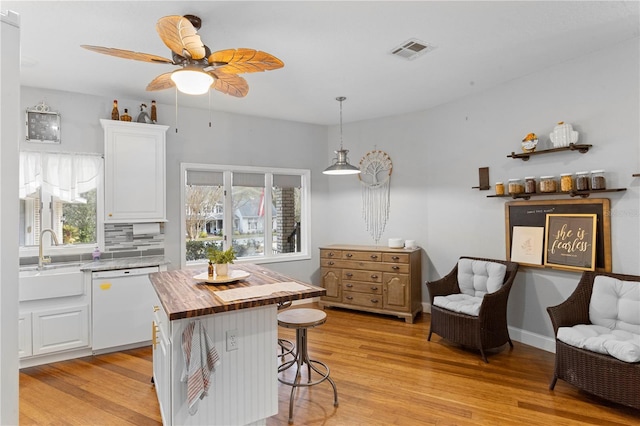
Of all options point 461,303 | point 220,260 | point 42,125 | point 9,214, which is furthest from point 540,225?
point 42,125

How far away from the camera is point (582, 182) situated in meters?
3.18

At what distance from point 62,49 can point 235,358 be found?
118 inches

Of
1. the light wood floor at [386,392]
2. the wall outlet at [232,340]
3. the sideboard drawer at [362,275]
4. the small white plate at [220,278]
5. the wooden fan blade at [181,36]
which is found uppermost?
the wooden fan blade at [181,36]

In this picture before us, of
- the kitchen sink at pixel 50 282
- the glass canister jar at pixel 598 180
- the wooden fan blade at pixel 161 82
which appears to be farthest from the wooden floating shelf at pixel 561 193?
the kitchen sink at pixel 50 282

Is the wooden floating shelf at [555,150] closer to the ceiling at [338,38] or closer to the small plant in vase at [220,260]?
the ceiling at [338,38]

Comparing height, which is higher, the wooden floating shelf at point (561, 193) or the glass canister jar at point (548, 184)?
the glass canister jar at point (548, 184)

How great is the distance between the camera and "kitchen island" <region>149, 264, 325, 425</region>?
2.01 metres

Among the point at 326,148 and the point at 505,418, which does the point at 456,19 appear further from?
the point at 326,148

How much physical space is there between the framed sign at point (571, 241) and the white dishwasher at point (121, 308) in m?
4.21

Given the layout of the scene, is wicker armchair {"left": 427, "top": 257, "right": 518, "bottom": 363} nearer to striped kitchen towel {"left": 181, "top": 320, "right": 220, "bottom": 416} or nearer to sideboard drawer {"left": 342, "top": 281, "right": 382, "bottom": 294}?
sideboard drawer {"left": 342, "top": 281, "right": 382, "bottom": 294}

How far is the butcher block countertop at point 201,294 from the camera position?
1912 mm

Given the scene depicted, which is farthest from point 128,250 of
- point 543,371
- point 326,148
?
point 543,371

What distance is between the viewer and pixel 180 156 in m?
4.66

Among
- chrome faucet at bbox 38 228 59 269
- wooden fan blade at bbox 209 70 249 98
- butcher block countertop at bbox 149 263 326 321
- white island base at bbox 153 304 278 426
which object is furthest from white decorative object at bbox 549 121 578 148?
→ chrome faucet at bbox 38 228 59 269
